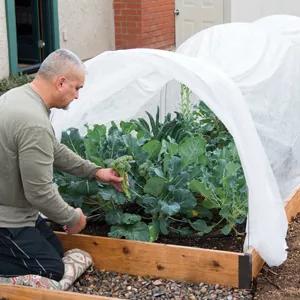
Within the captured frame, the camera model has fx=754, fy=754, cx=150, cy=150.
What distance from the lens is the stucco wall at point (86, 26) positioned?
1254 centimetres

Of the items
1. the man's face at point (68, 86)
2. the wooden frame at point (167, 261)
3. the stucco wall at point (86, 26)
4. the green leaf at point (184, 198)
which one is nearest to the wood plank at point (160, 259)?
the wooden frame at point (167, 261)

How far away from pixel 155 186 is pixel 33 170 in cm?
99

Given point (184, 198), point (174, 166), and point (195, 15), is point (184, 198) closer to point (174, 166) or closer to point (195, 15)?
point (174, 166)

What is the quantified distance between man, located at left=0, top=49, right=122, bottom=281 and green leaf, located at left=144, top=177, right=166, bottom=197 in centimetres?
56

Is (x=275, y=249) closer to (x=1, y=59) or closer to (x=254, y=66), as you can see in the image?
(x=254, y=66)

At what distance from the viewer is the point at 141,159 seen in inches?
199

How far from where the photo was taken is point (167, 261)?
4617 mm

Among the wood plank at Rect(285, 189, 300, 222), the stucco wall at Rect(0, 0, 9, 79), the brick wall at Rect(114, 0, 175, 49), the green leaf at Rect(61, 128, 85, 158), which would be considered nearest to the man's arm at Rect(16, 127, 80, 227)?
the green leaf at Rect(61, 128, 85, 158)

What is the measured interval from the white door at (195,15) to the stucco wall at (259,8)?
116 cm

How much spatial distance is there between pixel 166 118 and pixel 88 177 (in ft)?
4.49

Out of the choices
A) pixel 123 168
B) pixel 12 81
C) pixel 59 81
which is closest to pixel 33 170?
pixel 59 81

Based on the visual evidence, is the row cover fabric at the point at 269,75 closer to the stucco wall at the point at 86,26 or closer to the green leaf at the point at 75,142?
the green leaf at the point at 75,142

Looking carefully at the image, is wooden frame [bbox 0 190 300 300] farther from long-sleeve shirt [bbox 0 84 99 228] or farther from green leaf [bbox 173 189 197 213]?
long-sleeve shirt [bbox 0 84 99 228]

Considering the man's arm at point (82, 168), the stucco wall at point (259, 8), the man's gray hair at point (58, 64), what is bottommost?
the man's arm at point (82, 168)
